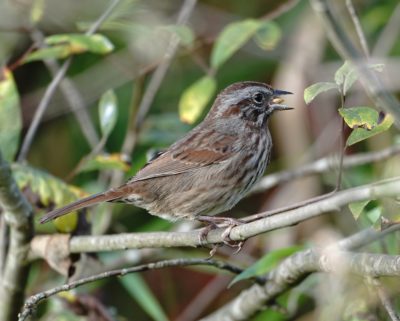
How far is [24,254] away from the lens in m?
3.51

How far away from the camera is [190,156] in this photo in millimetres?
3824

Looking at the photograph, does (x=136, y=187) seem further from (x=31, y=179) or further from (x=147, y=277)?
(x=147, y=277)

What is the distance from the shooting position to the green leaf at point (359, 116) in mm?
2311

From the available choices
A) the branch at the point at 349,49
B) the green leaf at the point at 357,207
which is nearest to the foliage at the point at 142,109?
the green leaf at the point at 357,207

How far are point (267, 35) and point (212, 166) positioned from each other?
754 millimetres

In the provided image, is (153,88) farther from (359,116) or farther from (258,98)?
(359,116)

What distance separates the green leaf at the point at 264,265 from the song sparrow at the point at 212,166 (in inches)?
10.1

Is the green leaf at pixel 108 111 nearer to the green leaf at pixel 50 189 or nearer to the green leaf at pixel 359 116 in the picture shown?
the green leaf at pixel 50 189

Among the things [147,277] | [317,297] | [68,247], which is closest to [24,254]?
[68,247]

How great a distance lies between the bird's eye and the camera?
12.9ft

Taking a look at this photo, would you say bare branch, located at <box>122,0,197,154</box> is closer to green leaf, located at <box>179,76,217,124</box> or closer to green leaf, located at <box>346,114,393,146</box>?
green leaf, located at <box>179,76,217,124</box>

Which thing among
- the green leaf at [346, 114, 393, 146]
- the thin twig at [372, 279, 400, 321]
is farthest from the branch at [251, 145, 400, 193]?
the green leaf at [346, 114, 393, 146]

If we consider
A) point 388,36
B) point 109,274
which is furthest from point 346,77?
point 388,36

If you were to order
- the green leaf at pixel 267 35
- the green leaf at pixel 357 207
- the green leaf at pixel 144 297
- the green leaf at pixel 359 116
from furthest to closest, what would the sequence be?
the green leaf at pixel 144 297 → the green leaf at pixel 267 35 → the green leaf at pixel 357 207 → the green leaf at pixel 359 116
